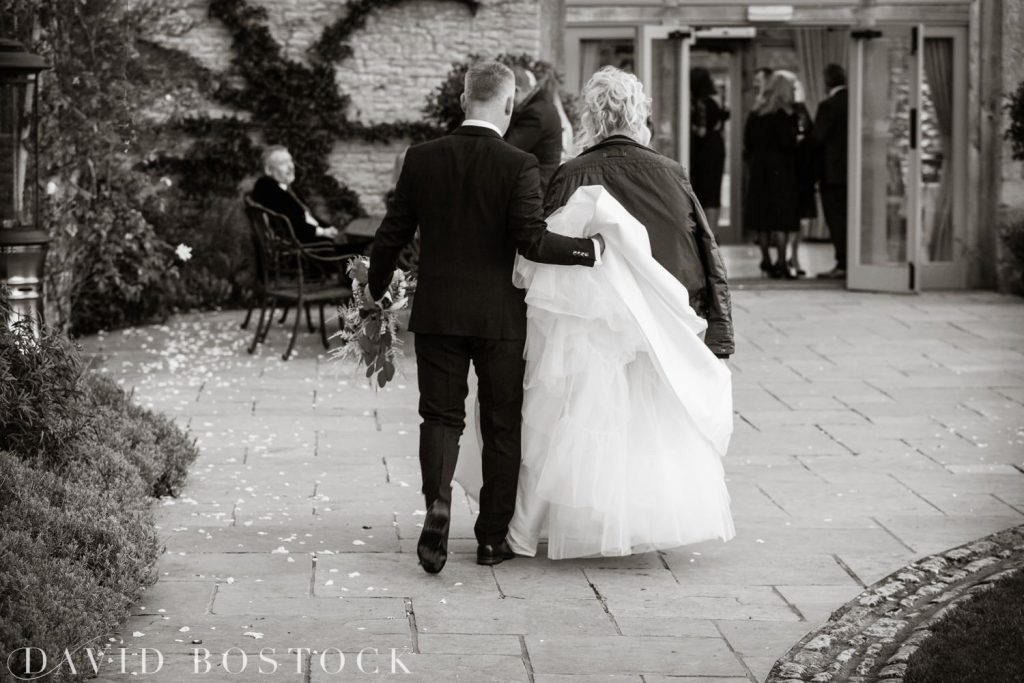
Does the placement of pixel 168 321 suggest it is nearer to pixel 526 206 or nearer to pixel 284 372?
pixel 284 372

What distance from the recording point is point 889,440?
7699 mm

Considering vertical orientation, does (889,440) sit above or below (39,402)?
below

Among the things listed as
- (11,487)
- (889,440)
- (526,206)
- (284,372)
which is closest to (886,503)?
(889,440)

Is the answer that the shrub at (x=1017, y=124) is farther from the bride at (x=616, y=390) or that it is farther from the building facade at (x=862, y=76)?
the bride at (x=616, y=390)

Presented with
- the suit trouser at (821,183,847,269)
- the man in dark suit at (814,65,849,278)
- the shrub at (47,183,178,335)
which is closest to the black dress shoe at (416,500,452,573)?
the shrub at (47,183,178,335)

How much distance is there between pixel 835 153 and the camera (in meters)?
14.8

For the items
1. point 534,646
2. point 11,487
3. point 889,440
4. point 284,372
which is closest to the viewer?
point 534,646

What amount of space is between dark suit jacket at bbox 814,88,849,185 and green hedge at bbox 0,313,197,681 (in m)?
9.33

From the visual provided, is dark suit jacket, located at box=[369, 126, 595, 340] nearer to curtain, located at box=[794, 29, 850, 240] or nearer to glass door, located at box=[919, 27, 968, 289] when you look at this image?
glass door, located at box=[919, 27, 968, 289]

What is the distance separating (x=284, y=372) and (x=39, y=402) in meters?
3.88

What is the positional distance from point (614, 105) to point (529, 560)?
1.64 metres

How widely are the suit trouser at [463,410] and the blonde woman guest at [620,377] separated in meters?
0.08

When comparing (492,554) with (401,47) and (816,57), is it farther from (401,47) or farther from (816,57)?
(816,57)

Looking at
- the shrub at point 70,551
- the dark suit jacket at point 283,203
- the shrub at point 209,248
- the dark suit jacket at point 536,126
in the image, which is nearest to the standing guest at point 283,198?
the dark suit jacket at point 283,203
